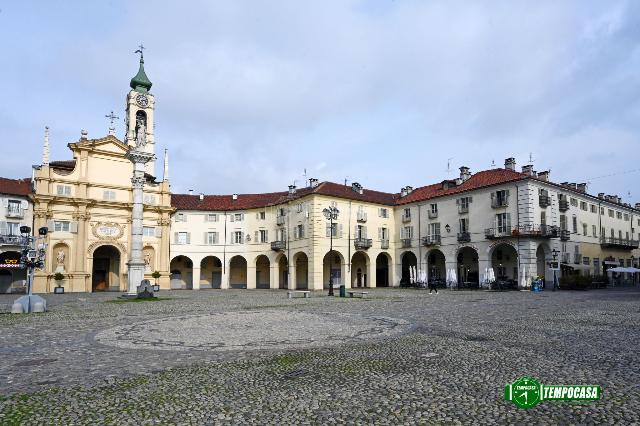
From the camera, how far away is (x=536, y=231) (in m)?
40.8

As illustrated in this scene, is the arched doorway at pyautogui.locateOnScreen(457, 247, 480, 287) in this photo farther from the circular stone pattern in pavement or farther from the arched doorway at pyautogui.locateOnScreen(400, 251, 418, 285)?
the circular stone pattern in pavement

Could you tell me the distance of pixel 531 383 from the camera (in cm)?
664

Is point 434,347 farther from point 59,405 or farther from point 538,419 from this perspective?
point 59,405

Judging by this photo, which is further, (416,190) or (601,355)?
(416,190)

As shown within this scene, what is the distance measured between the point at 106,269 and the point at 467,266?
4198 centimetres

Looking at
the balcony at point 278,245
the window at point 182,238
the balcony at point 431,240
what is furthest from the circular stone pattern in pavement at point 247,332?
the window at point 182,238

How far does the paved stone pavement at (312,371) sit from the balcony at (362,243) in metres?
36.1

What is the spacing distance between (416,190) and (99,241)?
126 ft

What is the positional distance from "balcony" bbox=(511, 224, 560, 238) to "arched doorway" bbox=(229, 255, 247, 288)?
35399 millimetres

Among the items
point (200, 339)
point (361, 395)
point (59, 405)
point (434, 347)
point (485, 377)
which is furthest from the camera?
point (200, 339)

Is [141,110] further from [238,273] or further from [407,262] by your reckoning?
[407,262]

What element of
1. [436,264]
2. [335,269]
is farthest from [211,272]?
[436,264]

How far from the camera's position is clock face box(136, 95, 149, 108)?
198ft

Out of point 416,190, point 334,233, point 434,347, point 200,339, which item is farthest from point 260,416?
point 416,190
